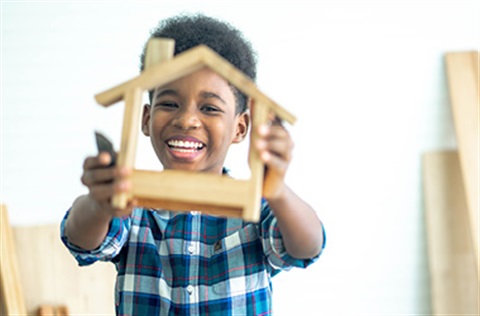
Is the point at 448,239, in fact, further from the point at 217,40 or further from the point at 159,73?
the point at 159,73

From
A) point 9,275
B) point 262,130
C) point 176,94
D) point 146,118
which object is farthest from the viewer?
point 9,275

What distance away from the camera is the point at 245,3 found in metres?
1.69

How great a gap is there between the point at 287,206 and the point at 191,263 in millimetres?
201

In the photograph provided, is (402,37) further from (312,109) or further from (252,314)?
(252,314)

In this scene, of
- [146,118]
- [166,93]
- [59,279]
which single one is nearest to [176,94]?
[166,93]

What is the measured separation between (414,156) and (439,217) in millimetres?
167

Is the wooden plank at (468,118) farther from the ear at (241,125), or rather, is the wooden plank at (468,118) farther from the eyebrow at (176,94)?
the eyebrow at (176,94)

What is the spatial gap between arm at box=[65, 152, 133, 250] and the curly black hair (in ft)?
0.95

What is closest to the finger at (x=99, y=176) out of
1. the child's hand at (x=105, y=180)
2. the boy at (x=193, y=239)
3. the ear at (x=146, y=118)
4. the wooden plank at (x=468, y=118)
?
the child's hand at (x=105, y=180)

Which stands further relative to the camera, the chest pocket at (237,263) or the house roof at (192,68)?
the chest pocket at (237,263)

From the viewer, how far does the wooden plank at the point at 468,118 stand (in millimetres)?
1609

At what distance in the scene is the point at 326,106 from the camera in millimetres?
1697

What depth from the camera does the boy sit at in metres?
0.85

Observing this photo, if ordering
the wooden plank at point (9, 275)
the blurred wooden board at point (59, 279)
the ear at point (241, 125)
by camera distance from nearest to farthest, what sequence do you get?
the ear at point (241, 125) → the wooden plank at point (9, 275) → the blurred wooden board at point (59, 279)
